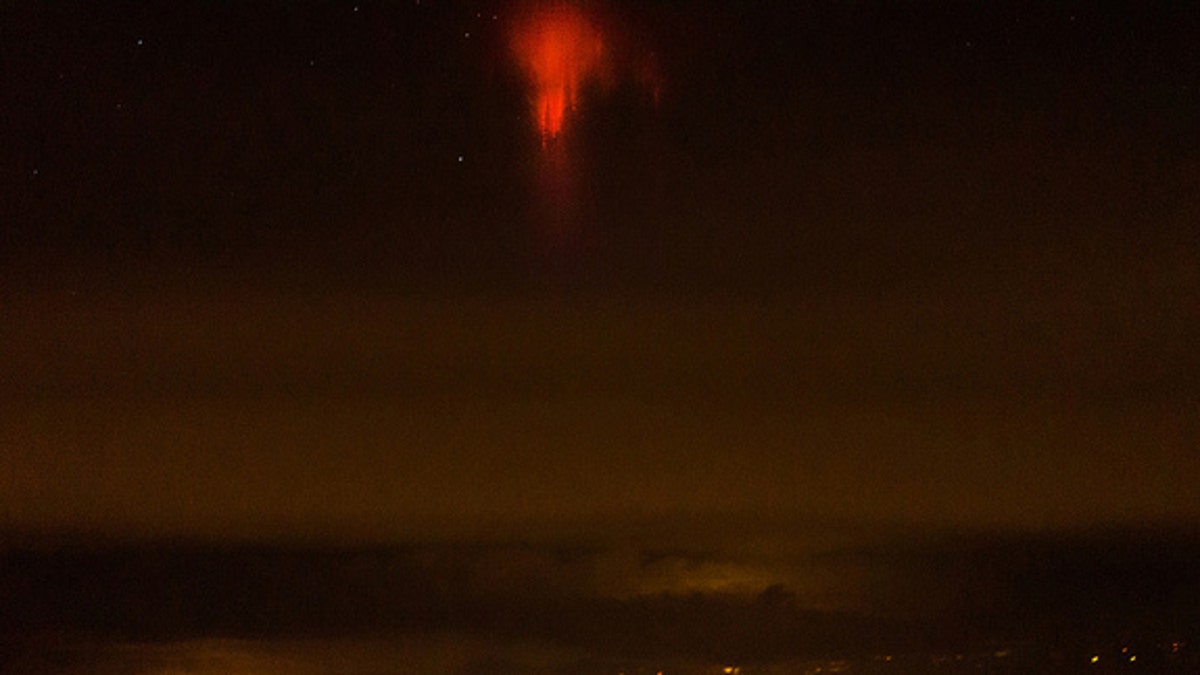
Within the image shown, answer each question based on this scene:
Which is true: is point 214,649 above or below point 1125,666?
above

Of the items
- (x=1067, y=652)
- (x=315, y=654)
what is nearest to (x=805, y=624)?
(x=1067, y=652)

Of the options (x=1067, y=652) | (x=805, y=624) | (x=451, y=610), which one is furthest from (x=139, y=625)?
(x=1067, y=652)

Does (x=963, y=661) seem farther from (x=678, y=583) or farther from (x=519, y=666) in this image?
(x=519, y=666)

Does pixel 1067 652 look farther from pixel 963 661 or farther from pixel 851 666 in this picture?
pixel 851 666

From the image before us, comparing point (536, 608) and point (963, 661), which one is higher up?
point (536, 608)

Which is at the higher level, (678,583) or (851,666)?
(678,583)

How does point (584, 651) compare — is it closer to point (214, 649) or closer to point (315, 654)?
point (315, 654)

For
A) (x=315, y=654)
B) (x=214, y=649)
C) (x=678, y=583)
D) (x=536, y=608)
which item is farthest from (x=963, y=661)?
(x=214, y=649)
